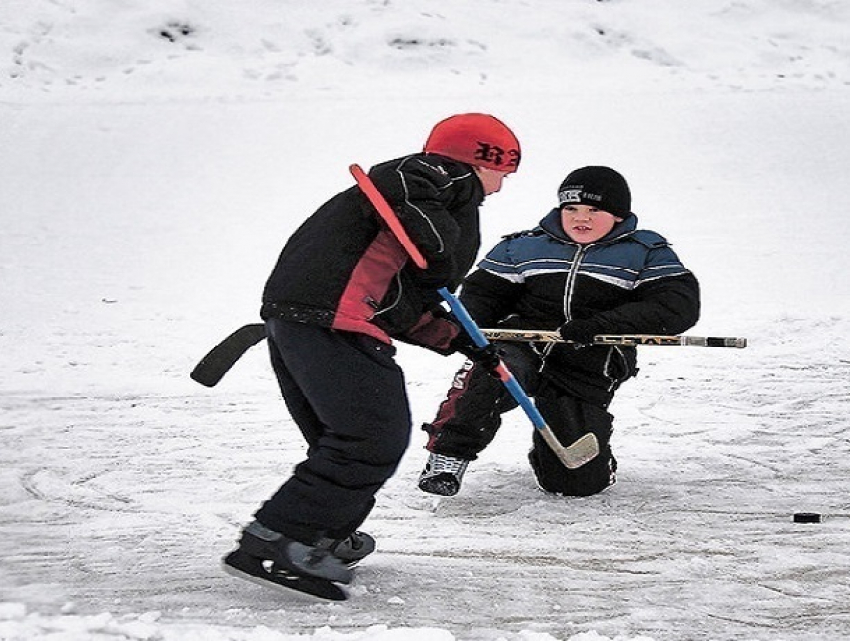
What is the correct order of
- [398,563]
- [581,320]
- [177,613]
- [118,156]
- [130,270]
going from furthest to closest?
1. [118,156]
2. [130,270]
3. [581,320]
4. [398,563]
5. [177,613]

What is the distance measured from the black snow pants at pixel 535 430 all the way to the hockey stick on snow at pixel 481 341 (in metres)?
0.08

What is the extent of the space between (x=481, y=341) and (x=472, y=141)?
695mm

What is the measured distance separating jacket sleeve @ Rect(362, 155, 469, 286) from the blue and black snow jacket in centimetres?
128

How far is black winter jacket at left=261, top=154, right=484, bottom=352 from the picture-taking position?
2.93 metres

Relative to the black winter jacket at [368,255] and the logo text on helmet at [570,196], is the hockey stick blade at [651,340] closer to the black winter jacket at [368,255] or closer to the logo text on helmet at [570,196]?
the logo text on helmet at [570,196]

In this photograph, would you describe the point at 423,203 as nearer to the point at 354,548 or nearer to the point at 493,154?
the point at 493,154

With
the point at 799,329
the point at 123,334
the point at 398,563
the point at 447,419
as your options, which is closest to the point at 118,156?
the point at 123,334

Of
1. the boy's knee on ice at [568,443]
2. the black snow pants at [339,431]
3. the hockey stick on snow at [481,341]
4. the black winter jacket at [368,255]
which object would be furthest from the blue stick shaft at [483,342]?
the black snow pants at [339,431]

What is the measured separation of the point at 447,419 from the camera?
162 inches

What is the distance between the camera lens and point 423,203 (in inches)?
116

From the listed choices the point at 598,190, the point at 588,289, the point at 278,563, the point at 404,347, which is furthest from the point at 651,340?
the point at 404,347

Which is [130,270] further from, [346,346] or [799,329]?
[346,346]

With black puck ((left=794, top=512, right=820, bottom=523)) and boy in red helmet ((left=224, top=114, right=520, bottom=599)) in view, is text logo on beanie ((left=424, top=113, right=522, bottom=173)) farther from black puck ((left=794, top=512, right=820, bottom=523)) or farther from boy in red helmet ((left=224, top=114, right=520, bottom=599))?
black puck ((left=794, top=512, right=820, bottom=523))

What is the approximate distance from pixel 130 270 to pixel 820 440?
19.1 feet
